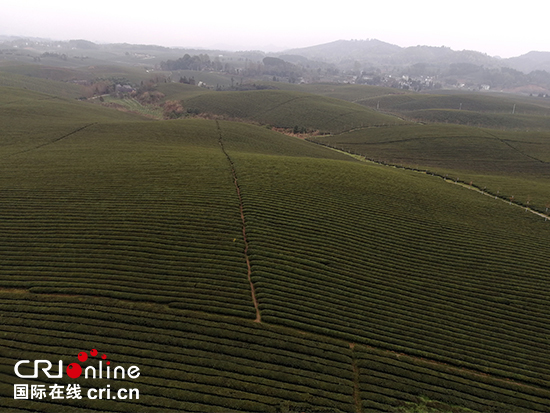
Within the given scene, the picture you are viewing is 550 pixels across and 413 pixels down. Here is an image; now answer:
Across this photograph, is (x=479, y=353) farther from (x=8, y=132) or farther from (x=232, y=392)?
(x=8, y=132)

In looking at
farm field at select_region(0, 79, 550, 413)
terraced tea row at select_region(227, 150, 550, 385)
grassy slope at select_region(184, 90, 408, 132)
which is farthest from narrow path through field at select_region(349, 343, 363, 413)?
grassy slope at select_region(184, 90, 408, 132)

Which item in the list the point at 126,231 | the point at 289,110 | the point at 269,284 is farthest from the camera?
the point at 289,110

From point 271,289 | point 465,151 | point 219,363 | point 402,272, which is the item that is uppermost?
point 465,151

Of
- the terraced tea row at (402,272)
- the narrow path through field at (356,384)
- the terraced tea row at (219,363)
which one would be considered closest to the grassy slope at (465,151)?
the terraced tea row at (402,272)

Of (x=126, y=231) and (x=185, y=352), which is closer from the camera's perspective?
(x=185, y=352)

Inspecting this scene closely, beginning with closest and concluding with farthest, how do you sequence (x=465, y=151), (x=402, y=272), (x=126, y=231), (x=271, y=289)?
(x=271, y=289), (x=402, y=272), (x=126, y=231), (x=465, y=151)

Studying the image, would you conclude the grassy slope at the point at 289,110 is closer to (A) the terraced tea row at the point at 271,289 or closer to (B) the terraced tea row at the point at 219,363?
(A) the terraced tea row at the point at 271,289

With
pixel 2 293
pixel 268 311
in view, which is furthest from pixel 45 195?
pixel 268 311

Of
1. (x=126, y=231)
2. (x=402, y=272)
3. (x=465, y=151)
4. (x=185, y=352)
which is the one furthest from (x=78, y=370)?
(x=465, y=151)

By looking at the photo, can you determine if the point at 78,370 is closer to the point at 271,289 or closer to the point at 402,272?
the point at 271,289
